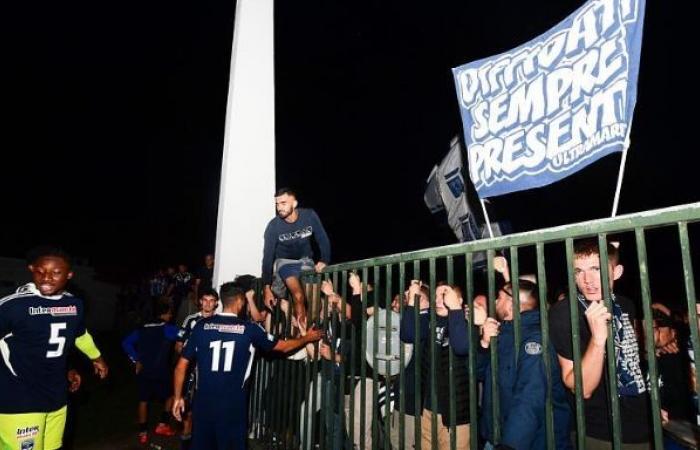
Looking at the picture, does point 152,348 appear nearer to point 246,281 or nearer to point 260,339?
point 246,281

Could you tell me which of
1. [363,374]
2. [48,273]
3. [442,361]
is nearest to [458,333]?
[363,374]

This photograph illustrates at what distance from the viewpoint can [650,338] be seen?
174 centimetres

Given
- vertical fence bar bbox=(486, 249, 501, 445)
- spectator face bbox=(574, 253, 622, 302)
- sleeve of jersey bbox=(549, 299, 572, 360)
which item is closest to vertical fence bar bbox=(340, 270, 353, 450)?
vertical fence bar bbox=(486, 249, 501, 445)

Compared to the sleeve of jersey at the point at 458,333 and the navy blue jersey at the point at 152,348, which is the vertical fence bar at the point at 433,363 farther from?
the navy blue jersey at the point at 152,348

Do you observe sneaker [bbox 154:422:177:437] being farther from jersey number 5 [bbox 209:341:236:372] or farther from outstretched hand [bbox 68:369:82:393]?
jersey number 5 [bbox 209:341:236:372]

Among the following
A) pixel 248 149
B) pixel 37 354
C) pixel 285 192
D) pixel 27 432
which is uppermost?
pixel 248 149

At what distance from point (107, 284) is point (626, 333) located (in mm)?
32257

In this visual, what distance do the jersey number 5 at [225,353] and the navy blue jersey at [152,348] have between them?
2743mm

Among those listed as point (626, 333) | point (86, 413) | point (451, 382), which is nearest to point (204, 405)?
point (451, 382)

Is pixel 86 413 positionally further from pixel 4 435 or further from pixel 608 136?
pixel 608 136

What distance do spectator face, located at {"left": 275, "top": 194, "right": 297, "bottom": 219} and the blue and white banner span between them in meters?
2.78

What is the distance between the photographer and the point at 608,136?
231 cm

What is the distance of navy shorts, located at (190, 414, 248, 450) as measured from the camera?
4.16 meters

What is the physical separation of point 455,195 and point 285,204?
246 cm
